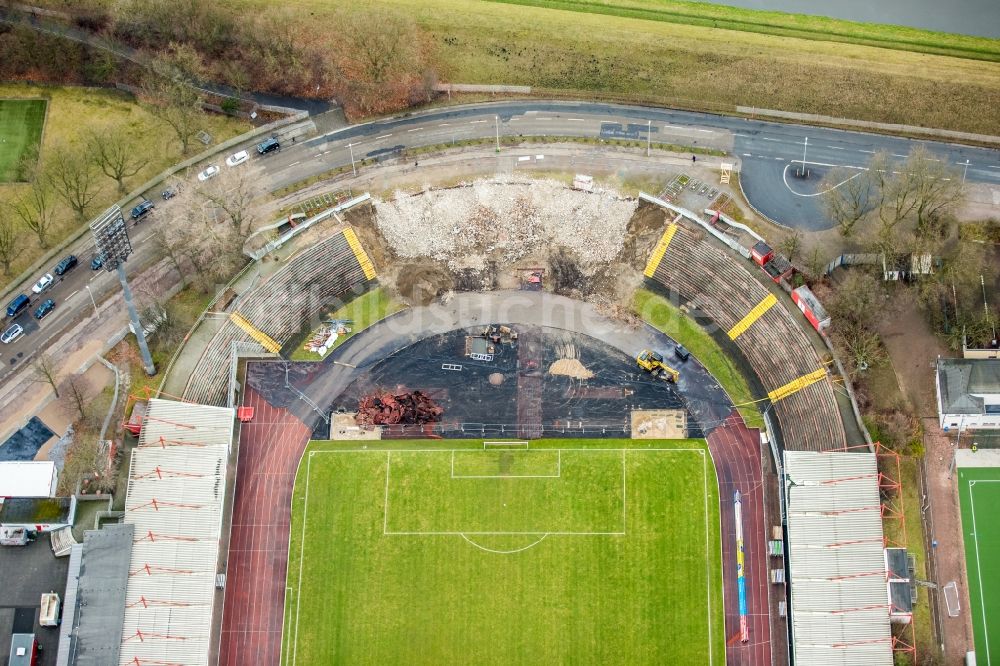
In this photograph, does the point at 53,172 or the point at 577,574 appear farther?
the point at 53,172

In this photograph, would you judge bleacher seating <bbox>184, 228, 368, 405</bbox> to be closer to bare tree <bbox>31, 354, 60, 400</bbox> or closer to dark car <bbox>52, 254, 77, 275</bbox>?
bare tree <bbox>31, 354, 60, 400</bbox>

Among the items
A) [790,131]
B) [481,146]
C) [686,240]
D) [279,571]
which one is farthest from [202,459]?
[790,131]

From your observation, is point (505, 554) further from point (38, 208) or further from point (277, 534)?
point (38, 208)

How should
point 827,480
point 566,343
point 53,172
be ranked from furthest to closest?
1. point 53,172
2. point 566,343
3. point 827,480

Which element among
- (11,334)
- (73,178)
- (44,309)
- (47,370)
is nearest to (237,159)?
(73,178)

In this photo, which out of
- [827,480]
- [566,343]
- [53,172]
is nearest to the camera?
[827,480]

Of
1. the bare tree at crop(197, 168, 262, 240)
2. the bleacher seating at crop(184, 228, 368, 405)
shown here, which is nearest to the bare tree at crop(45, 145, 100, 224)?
the bare tree at crop(197, 168, 262, 240)

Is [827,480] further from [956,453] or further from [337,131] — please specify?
[337,131]
